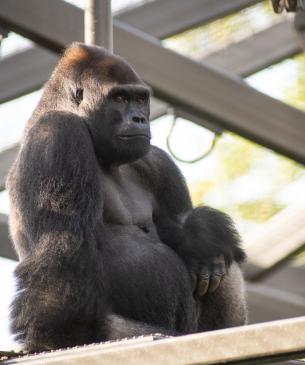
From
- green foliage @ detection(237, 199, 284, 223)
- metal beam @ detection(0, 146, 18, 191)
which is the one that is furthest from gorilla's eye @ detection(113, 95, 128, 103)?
green foliage @ detection(237, 199, 284, 223)

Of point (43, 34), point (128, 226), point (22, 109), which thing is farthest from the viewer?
point (22, 109)

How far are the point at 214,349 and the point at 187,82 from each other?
13.3 feet

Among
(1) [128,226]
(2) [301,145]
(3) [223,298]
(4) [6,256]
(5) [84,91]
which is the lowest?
(4) [6,256]

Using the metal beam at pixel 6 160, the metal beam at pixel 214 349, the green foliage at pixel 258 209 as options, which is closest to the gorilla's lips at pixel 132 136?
the metal beam at pixel 214 349

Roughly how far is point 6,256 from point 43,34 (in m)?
1.68

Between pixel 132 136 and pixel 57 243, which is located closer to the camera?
pixel 57 243

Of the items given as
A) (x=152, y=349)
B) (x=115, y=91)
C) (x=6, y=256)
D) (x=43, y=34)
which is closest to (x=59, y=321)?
(x=115, y=91)

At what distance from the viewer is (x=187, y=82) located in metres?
6.66

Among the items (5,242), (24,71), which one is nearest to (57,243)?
(5,242)

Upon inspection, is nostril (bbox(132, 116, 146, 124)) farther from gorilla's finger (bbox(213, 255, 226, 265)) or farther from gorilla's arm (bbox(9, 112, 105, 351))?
gorilla's finger (bbox(213, 255, 226, 265))

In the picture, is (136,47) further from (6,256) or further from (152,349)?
(152,349)

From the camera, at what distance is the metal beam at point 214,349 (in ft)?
8.55

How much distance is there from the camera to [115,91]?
4988 mm

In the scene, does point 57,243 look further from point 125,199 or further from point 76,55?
point 76,55
